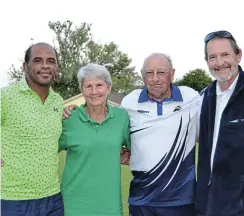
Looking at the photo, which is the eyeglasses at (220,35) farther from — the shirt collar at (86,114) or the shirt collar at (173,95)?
the shirt collar at (86,114)

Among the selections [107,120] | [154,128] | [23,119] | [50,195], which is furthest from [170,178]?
[23,119]

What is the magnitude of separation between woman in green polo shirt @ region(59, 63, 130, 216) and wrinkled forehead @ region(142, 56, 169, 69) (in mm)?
481

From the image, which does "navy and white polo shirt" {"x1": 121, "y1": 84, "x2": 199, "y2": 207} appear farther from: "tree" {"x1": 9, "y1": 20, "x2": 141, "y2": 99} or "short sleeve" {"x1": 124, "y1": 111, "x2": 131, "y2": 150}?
"tree" {"x1": 9, "y1": 20, "x2": 141, "y2": 99}

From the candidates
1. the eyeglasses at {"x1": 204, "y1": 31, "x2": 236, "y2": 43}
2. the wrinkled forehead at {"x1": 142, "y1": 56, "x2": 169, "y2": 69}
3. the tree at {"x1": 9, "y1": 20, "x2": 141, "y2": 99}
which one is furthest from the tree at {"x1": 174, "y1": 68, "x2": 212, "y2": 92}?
the eyeglasses at {"x1": 204, "y1": 31, "x2": 236, "y2": 43}

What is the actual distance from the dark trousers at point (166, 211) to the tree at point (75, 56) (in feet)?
156

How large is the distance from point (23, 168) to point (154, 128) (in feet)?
4.30

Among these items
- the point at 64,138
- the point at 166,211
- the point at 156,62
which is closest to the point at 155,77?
the point at 156,62

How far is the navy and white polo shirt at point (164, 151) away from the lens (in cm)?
418

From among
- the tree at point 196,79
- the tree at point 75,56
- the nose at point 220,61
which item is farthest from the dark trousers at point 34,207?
the tree at point 196,79

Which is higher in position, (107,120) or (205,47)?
(205,47)

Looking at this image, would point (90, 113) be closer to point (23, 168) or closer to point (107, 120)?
point (107, 120)

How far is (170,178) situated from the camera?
4.17 metres

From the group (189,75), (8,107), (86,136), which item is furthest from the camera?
(189,75)

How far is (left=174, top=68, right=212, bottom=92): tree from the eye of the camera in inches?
2670
